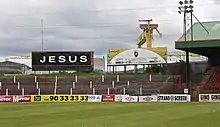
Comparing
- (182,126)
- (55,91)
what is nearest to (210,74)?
(55,91)

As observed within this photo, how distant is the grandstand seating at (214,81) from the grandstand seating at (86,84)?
616cm

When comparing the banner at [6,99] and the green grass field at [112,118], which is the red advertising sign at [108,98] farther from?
the green grass field at [112,118]

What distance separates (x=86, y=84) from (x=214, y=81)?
2358cm

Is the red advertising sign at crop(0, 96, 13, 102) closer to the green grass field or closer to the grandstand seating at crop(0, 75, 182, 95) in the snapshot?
the grandstand seating at crop(0, 75, 182, 95)

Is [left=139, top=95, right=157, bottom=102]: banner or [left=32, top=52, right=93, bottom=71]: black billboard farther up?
[left=32, top=52, right=93, bottom=71]: black billboard

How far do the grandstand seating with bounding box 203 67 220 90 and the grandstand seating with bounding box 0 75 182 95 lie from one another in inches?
243

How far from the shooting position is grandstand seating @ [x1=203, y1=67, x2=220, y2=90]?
265 feet

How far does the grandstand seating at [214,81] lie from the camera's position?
80.6 meters

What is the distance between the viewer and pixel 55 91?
292 feet

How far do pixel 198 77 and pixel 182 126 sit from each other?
67.8 meters

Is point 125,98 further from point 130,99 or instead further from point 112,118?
point 112,118

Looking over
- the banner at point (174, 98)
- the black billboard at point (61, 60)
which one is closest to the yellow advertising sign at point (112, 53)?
the black billboard at point (61, 60)

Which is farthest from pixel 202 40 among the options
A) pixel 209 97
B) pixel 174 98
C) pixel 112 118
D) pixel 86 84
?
pixel 112 118

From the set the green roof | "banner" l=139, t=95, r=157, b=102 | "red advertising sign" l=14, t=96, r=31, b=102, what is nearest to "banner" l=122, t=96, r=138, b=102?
"banner" l=139, t=95, r=157, b=102
